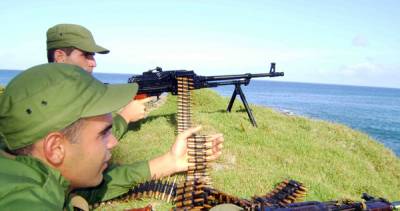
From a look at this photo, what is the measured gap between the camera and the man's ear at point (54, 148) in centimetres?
282

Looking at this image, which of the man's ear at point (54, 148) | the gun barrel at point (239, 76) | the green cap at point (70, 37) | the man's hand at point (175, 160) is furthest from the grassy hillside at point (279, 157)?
the man's ear at point (54, 148)

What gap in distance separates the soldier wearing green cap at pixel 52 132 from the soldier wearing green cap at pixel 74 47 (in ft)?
15.7

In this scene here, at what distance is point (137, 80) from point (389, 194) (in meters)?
8.87

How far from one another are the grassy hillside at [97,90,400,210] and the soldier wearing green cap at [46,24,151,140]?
180cm

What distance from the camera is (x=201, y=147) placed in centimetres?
746

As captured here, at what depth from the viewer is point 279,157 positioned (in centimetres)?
1244

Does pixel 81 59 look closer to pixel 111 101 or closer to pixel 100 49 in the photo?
pixel 100 49

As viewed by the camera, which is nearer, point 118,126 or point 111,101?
point 111,101

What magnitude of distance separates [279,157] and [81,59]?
7.07m

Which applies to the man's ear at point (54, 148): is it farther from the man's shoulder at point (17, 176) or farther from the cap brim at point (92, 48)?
the cap brim at point (92, 48)

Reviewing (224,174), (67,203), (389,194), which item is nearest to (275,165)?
(224,174)

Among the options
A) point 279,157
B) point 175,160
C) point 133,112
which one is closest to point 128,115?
point 133,112

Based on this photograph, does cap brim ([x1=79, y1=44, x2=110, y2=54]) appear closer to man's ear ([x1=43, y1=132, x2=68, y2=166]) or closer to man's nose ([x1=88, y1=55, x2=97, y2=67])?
man's nose ([x1=88, y1=55, x2=97, y2=67])

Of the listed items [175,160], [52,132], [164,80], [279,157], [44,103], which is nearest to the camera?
[44,103]
